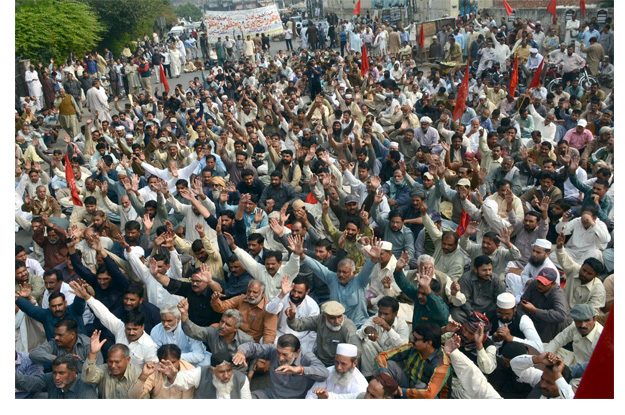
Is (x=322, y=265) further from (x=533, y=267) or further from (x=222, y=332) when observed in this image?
(x=533, y=267)

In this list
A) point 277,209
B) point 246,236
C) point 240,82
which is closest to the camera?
point 246,236

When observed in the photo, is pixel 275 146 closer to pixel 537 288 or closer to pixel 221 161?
pixel 221 161

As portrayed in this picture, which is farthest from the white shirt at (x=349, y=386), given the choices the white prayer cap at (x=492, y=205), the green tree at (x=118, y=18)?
the green tree at (x=118, y=18)

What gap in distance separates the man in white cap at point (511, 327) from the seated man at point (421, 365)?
51cm

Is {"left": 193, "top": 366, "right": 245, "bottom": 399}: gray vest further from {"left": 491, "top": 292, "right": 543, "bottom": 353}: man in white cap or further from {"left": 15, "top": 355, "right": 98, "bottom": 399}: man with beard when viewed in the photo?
{"left": 491, "top": 292, "right": 543, "bottom": 353}: man in white cap

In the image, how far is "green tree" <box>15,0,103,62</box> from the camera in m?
18.2

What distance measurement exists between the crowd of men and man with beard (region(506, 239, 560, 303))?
0.06ft

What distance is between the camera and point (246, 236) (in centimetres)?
654

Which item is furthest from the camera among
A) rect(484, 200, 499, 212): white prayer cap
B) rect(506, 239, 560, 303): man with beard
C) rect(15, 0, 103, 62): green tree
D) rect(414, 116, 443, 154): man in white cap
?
rect(15, 0, 103, 62): green tree

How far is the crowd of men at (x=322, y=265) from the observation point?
431 centimetres

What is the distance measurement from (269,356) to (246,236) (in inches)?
79.3

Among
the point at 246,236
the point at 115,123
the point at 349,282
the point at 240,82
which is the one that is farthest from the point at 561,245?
the point at 240,82

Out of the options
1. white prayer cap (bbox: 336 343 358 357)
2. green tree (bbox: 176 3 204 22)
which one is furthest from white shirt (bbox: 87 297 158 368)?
green tree (bbox: 176 3 204 22)

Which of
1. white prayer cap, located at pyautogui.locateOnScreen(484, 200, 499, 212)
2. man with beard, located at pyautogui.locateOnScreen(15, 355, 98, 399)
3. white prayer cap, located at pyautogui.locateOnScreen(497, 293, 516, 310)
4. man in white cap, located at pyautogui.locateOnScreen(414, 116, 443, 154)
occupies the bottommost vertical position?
man with beard, located at pyautogui.locateOnScreen(15, 355, 98, 399)
